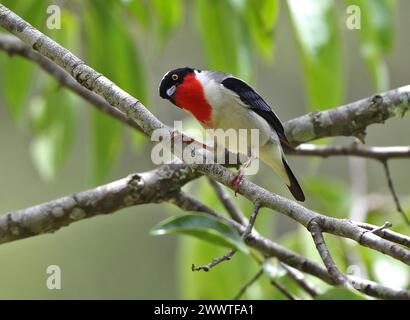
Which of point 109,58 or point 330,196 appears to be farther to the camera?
point 330,196

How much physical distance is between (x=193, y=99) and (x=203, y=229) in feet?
2.39

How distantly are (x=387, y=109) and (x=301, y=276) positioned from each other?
722 millimetres

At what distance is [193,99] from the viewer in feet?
9.12

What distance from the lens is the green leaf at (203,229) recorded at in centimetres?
218

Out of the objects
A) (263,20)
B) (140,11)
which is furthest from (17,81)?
(263,20)

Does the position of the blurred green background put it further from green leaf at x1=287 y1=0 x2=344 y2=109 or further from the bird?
the bird

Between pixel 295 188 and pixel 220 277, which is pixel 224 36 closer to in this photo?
pixel 295 188

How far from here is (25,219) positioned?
2.72 m

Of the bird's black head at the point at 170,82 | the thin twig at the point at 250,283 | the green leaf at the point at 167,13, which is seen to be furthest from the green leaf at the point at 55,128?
the thin twig at the point at 250,283

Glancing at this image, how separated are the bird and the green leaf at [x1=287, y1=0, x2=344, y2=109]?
0.70ft

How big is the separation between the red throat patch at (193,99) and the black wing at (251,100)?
0.15 metres

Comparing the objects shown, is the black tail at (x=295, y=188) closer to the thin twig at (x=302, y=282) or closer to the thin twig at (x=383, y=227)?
the thin twig at (x=302, y=282)
